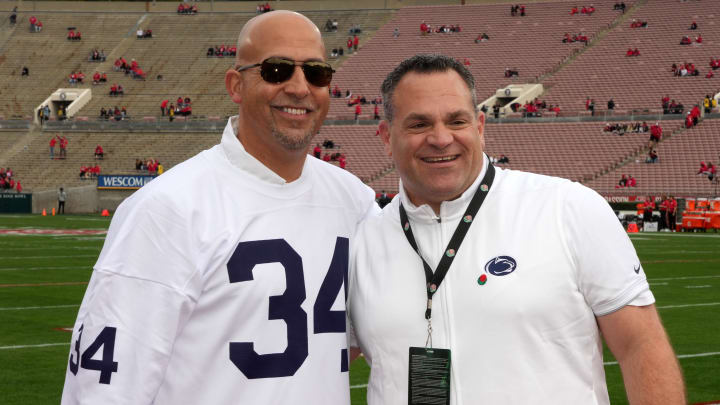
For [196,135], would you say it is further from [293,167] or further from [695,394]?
[293,167]

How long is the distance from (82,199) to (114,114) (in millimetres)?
9663

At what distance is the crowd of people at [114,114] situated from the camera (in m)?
48.9

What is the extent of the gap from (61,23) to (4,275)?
45.0 m

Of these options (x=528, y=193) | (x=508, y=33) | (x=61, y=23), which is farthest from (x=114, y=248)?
(x=61, y=23)

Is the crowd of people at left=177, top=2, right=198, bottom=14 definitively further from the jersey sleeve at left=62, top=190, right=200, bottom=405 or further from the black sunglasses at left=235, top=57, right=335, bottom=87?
the jersey sleeve at left=62, top=190, right=200, bottom=405

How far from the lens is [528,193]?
308 centimetres

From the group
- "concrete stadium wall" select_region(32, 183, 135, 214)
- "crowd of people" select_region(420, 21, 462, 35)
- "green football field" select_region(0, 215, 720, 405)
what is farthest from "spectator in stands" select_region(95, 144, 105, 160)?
"green football field" select_region(0, 215, 720, 405)

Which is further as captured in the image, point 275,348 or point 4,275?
point 4,275

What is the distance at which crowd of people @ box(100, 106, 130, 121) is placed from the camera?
4885 cm

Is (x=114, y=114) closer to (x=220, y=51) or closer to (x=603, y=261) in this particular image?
(x=220, y=51)

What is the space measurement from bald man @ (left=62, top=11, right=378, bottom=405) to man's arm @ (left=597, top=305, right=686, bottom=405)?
0.89 meters

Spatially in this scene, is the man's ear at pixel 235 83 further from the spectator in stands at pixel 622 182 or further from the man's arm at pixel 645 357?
the spectator in stands at pixel 622 182

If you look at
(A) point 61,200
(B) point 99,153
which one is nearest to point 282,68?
(A) point 61,200

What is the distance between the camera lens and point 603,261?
2.81 m
